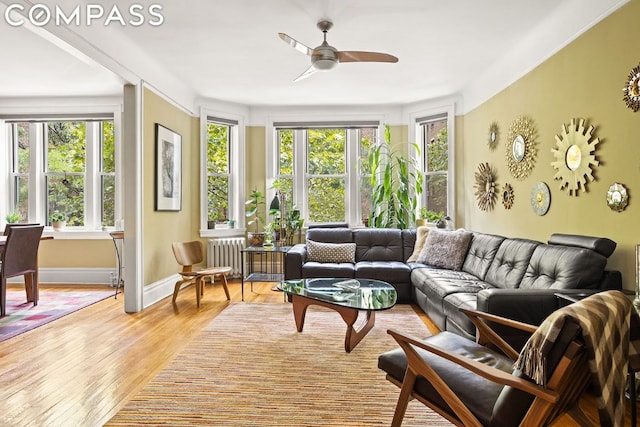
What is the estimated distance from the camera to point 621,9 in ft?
8.32

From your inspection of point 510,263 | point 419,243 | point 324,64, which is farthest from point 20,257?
point 510,263

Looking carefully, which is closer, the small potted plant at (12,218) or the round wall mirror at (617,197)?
the round wall mirror at (617,197)

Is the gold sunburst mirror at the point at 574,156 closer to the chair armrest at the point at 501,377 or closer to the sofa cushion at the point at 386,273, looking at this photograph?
the sofa cushion at the point at 386,273

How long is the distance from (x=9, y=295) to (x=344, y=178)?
486 centimetres

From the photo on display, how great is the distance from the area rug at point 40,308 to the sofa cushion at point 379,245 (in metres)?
3.29

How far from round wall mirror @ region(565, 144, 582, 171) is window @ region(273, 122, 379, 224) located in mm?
3379

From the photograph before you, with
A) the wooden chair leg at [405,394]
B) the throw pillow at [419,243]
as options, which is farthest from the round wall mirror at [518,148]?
the wooden chair leg at [405,394]

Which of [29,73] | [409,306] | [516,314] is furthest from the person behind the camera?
[29,73]

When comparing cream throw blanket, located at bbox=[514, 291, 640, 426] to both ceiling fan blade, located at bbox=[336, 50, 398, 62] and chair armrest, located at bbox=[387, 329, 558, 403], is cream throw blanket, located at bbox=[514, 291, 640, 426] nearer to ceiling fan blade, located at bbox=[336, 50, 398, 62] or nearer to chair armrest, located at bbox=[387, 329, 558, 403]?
chair armrest, located at bbox=[387, 329, 558, 403]

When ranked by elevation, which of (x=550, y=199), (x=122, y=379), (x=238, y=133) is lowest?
(x=122, y=379)

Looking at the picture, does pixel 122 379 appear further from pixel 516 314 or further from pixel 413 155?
pixel 413 155

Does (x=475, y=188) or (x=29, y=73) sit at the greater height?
(x=29, y=73)

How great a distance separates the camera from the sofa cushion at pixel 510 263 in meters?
3.13

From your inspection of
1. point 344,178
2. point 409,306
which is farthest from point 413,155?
point 409,306
